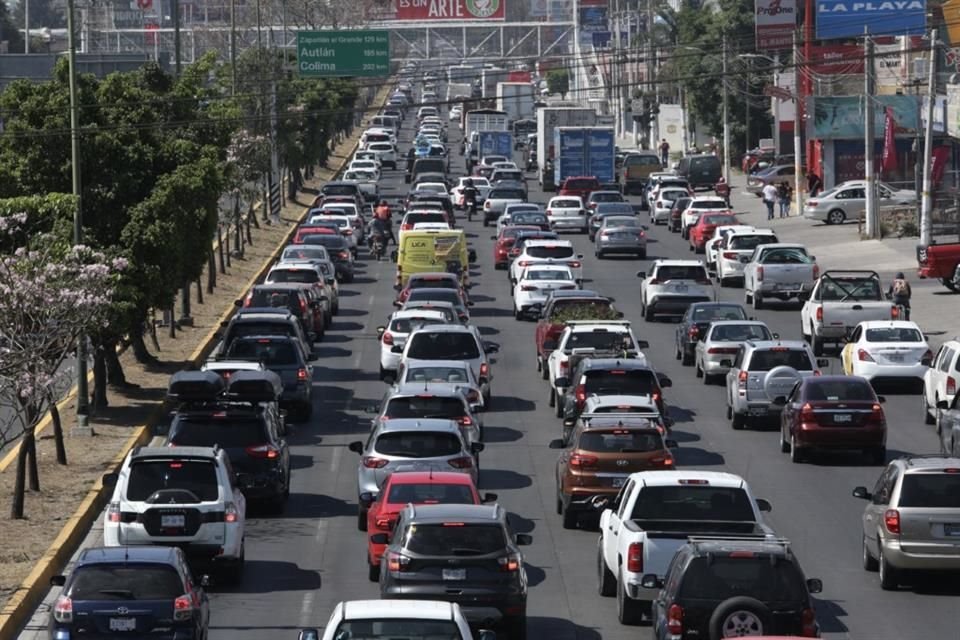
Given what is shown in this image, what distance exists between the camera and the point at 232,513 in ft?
78.6

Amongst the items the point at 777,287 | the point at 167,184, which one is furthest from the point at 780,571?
the point at 777,287

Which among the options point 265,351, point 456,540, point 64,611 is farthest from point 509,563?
point 265,351

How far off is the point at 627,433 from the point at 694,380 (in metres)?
16.5

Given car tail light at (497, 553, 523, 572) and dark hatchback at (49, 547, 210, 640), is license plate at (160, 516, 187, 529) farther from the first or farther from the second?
car tail light at (497, 553, 523, 572)

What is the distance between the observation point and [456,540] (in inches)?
793

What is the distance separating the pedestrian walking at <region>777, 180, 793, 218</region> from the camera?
81.2 m

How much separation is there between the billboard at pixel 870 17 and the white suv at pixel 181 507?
5842 centimetres

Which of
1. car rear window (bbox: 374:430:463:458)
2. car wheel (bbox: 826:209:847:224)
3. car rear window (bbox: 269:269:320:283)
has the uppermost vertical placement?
car wheel (bbox: 826:209:847:224)

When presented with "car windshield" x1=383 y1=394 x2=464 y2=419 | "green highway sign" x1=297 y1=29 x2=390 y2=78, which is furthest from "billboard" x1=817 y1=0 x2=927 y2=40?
"car windshield" x1=383 y1=394 x2=464 y2=419

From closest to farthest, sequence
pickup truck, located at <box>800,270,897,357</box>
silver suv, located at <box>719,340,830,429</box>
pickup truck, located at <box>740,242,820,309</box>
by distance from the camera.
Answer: silver suv, located at <box>719,340,830,429</box>
pickup truck, located at <box>800,270,897,357</box>
pickup truck, located at <box>740,242,820,309</box>

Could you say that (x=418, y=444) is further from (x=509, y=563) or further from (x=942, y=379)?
(x=942, y=379)

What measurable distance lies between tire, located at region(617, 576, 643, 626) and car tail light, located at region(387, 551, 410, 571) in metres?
2.39

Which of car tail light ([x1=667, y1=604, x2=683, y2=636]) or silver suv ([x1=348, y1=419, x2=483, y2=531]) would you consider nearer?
car tail light ([x1=667, y1=604, x2=683, y2=636])

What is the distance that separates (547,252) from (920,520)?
34858 millimetres
